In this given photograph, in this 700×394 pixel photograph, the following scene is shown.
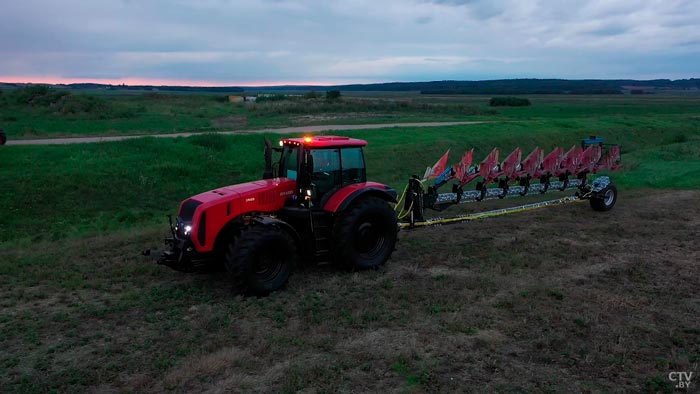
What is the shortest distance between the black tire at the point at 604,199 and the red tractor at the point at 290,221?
288 inches

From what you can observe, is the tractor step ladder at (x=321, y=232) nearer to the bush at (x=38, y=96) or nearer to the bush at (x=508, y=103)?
the bush at (x=38, y=96)

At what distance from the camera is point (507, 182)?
12.8m

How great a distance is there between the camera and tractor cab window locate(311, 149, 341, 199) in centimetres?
883

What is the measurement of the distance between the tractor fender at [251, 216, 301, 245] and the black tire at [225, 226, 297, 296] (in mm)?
69

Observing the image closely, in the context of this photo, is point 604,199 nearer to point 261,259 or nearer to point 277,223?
point 277,223

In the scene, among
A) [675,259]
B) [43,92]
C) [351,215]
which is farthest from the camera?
[43,92]

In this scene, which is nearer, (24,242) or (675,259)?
(675,259)

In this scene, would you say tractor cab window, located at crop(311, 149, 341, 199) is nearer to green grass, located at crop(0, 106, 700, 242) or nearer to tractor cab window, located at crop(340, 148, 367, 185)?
tractor cab window, located at crop(340, 148, 367, 185)

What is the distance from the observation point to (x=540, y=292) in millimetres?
8266

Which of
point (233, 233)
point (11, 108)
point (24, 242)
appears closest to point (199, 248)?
point (233, 233)

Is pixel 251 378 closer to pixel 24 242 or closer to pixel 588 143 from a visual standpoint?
pixel 24 242

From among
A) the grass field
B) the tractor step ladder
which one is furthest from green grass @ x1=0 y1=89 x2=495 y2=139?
the tractor step ladder

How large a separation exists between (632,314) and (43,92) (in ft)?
173

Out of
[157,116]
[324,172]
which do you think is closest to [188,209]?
[324,172]
